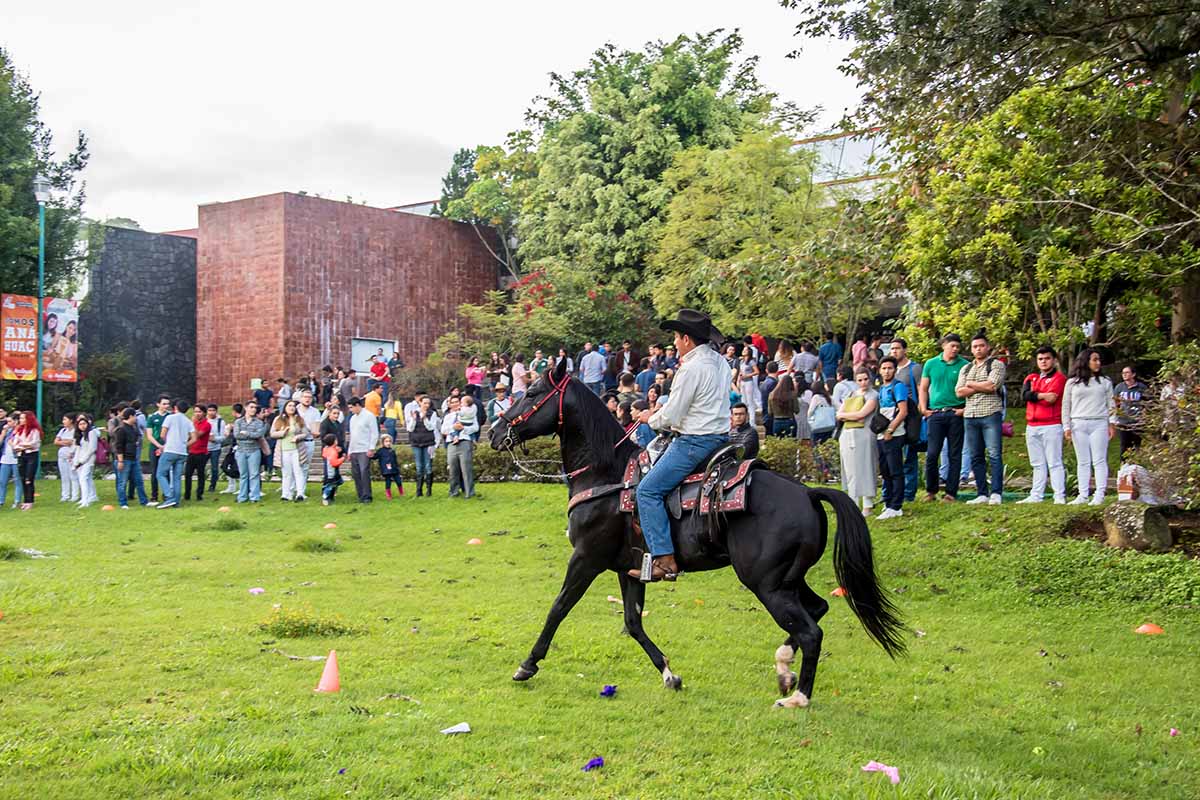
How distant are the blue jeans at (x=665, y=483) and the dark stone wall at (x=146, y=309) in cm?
3437

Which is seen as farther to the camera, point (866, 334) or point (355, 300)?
point (355, 300)

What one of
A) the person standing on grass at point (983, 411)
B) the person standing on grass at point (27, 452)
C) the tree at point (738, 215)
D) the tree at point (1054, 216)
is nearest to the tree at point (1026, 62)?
the tree at point (1054, 216)

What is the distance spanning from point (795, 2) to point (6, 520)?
52.5 ft

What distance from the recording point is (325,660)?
7836 millimetres

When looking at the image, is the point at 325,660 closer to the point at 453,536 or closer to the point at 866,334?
the point at 453,536

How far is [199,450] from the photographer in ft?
71.0

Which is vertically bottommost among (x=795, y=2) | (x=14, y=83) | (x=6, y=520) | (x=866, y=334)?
(x=6, y=520)

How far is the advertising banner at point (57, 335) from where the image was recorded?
91.1 feet

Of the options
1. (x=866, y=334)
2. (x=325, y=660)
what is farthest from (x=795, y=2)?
(x=866, y=334)

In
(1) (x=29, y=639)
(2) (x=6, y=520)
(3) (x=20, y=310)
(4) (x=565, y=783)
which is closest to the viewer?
(4) (x=565, y=783)

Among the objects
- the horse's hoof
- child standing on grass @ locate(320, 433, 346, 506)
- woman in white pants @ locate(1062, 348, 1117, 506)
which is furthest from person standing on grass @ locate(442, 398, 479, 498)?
the horse's hoof

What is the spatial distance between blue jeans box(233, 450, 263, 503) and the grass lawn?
7394 millimetres

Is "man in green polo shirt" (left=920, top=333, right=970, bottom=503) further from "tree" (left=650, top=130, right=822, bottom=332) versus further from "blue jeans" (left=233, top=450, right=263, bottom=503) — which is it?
"blue jeans" (left=233, top=450, right=263, bottom=503)

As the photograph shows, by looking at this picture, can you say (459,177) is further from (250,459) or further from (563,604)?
(563,604)
